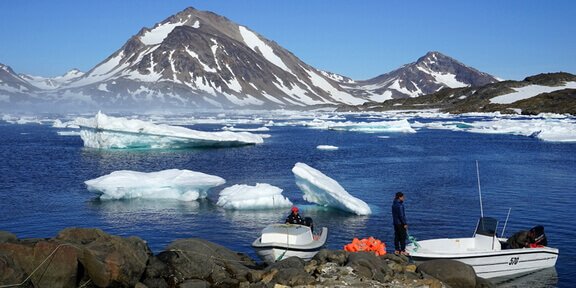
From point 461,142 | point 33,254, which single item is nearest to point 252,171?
point 33,254

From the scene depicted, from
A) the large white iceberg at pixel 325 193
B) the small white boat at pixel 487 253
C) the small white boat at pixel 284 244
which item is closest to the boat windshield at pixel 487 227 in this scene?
the small white boat at pixel 487 253

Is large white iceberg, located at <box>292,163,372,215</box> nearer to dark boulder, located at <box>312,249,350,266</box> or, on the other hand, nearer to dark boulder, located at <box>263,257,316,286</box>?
dark boulder, located at <box>312,249,350,266</box>

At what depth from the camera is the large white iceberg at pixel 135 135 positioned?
52156 mm

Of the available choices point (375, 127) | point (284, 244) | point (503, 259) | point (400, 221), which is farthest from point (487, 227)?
point (375, 127)

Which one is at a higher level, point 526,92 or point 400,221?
point 526,92

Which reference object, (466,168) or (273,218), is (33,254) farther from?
(466,168)

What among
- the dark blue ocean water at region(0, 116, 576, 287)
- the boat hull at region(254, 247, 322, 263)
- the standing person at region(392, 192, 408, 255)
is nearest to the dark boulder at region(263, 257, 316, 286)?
the boat hull at region(254, 247, 322, 263)

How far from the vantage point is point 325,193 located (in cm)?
2641

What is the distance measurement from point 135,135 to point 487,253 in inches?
1598

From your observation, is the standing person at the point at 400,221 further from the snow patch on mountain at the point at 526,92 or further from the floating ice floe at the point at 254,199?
the snow patch on mountain at the point at 526,92

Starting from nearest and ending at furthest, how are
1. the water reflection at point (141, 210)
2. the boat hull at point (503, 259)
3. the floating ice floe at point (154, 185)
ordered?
the boat hull at point (503, 259) < the water reflection at point (141, 210) < the floating ice floe at point (154, 185)

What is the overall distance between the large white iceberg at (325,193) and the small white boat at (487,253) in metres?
6.81

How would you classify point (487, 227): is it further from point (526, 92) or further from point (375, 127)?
point (526, 92)

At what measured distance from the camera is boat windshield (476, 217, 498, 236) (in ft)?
→ 61.6
